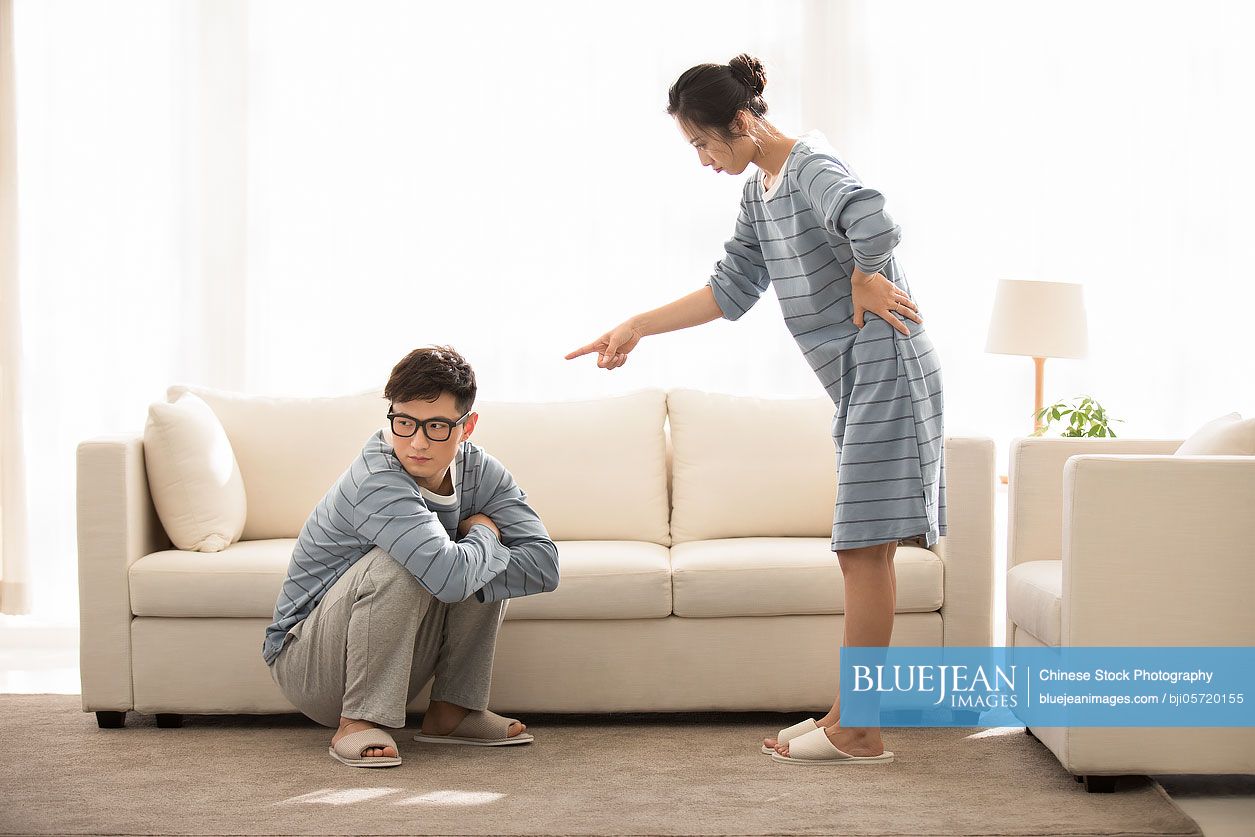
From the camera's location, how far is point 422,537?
2260 mm

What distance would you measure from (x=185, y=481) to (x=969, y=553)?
1834 millimetres

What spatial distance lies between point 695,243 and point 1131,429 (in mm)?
1571

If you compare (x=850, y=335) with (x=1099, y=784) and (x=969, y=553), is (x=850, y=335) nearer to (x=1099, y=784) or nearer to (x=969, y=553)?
(x=969, y=553)

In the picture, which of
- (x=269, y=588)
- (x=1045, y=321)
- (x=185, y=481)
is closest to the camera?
(x=269, y=588)

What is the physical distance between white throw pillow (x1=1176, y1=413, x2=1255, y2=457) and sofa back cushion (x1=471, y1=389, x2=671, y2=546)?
132cm

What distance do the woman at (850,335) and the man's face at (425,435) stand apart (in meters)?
0.70

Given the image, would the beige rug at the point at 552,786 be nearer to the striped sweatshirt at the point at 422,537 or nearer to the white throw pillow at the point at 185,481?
the striped sweatshirt at the point at 422,537

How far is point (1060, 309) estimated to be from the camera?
134 inches

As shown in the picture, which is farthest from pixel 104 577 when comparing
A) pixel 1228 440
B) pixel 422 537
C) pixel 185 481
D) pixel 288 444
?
pixel 1228 440

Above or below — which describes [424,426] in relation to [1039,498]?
above

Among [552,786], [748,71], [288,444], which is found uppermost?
[748,71]

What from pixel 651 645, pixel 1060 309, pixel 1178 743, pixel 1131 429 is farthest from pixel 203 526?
pixel 1131 429

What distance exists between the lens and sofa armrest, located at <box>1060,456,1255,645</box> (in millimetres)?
2179

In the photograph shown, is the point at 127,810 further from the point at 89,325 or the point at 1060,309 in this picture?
the point at 1060,309
